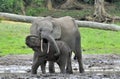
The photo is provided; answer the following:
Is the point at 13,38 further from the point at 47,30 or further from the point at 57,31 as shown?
the point at 47,30

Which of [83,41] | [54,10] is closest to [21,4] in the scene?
[54,10]

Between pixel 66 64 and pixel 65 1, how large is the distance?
34.7 metres

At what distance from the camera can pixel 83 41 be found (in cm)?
2784

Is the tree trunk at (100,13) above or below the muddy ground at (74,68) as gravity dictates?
below

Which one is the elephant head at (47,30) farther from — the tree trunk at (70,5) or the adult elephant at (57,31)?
the tree trunk at (70,5)

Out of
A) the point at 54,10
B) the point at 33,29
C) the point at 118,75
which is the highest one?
the point at 33,29

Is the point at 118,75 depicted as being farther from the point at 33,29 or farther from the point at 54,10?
the point at 54,10

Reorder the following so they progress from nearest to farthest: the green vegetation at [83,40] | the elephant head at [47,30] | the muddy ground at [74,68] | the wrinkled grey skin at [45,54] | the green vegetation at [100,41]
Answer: the elephant head at [47,30] → the wrinkled grey skin at [45,54] → the muddy ground at [74,68] → the green vegetation at [83,40] → the green vegetation at [100,41]

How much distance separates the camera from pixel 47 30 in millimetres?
→ 14523

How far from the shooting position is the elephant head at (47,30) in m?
14.4

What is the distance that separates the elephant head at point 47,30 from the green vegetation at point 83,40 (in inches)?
366

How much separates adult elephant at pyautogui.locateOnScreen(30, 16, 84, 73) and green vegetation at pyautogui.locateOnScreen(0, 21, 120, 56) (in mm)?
8300

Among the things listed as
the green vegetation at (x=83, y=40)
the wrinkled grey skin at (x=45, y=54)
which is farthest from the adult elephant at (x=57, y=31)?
the green vegetation at (x=83, y=40)

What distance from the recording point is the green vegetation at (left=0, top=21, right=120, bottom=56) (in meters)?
25.4
